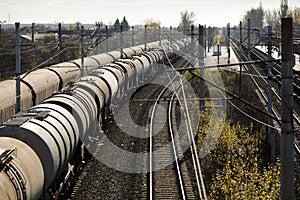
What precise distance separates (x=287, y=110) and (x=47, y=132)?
238 inches

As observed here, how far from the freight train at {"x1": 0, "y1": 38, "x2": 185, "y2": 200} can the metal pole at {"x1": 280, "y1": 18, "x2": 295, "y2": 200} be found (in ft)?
16.5

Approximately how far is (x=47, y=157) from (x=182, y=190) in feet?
17.9

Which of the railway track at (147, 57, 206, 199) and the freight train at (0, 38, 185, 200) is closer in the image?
the freight train at (0, 38, 185, 200)

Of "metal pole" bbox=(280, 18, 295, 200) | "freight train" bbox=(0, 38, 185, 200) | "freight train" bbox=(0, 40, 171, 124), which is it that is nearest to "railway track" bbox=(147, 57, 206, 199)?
"freight train" bbox=(0, 38, 185, 200)

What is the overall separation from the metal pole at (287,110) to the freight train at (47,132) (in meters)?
5.03

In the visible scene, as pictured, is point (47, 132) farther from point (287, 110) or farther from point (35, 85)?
point (35, 85)

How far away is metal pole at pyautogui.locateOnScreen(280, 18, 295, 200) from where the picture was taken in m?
7.65

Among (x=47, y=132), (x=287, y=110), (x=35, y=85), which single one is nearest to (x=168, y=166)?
(x=35, y=85)

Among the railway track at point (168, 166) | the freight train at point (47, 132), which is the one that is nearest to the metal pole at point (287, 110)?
the freight train at point (47, 132)

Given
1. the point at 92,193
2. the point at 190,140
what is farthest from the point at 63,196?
the point at 190,140

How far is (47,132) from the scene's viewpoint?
11102 millimetres

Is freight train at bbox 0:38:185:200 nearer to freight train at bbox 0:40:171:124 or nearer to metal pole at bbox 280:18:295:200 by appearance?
freight train at bbox 0:40:171:124

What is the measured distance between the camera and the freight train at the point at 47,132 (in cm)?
898

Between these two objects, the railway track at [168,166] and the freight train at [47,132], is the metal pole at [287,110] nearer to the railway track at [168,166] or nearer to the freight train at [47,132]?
the freight train at [47,132]
